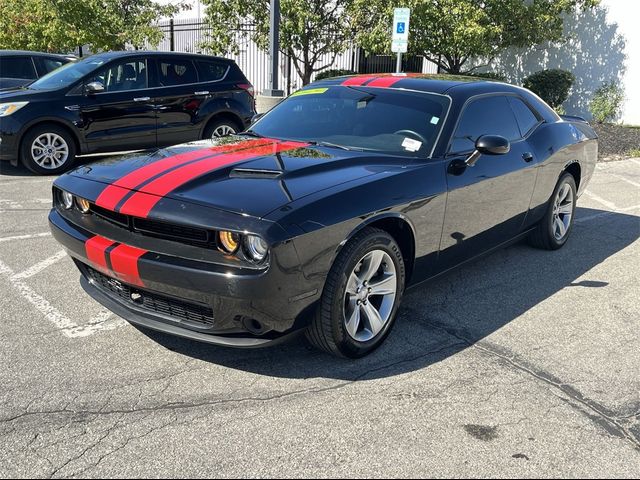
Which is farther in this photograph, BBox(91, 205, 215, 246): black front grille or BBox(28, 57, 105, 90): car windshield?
BBox(28, 57, 105, 90): car windshield

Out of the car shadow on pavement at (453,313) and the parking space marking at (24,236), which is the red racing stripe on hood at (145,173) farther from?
the parking space marking at (24,236)

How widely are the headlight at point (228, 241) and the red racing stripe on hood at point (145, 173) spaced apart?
64 cm

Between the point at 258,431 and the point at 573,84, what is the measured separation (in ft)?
52.6

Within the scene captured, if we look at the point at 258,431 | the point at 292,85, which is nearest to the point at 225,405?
the point at 258,431

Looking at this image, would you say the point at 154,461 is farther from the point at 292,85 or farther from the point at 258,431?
the point at 292,85

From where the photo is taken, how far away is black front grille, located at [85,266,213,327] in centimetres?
307

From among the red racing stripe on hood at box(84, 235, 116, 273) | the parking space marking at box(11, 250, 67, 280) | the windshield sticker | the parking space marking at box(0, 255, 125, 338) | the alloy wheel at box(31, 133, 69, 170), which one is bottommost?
the parking space marking at box(11, 250, 67, 280)

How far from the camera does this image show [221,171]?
3385mm

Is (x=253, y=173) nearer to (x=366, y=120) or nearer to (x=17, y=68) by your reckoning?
(x=366, y=120)

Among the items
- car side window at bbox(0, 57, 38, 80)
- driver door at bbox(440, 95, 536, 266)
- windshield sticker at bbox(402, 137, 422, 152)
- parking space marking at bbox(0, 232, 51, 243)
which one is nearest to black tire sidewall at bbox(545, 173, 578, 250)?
driver door at bbox(440, 95, 536, 266)

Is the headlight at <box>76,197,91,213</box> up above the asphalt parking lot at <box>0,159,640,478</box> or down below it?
above

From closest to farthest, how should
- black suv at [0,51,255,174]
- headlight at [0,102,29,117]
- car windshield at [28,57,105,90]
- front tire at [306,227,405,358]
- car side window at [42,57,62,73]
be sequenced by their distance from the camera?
front tire at [306,227,405,358] → headlight at [0,102,29,117] → black suv at [0,51,255,174] → car windshield at [28,57,105,90] → car side window at [42,57,62,73]

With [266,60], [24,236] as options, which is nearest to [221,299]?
[24,236]

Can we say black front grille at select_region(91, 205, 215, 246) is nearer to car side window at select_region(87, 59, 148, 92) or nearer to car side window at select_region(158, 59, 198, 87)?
car side window at select_region(87, 59, 148, 92)
